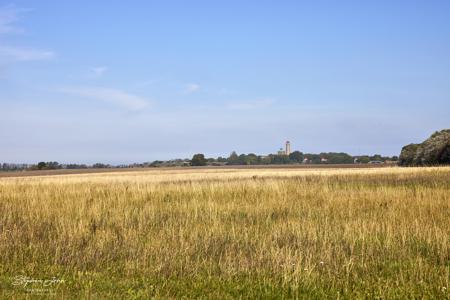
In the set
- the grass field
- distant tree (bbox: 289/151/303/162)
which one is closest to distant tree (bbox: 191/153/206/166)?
distant tree (bbox: 289/151/303/162)

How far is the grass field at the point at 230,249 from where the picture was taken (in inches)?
314

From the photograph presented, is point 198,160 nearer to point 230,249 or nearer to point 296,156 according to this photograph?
point 296,156

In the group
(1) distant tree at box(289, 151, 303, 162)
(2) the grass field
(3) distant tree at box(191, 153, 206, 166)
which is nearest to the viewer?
(2) the grass field

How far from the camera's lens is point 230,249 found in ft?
35.0

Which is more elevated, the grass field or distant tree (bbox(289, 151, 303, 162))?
distant tree (bbox(289, 151, 303, 162))

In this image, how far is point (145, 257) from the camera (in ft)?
32.2

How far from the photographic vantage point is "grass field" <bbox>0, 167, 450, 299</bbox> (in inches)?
314

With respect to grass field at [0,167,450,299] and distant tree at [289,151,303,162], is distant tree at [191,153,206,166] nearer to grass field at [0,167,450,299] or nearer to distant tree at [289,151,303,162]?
distant tree at [289,151,303,162]

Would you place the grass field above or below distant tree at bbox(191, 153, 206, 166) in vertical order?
below

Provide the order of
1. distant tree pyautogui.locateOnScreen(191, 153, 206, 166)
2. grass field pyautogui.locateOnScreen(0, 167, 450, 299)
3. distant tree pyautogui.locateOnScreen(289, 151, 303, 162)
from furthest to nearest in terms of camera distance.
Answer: distant tree pyautogui.locateOnScreen(289, 151, 303, 162)
distant tree pyautogui.locateOnScreen(191, 153, 206, 166)
grass field pyautogui.locateOnScreen(0, 167, 450, 299)

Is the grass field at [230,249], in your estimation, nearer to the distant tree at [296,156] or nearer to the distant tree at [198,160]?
the distant tree at [198,160]

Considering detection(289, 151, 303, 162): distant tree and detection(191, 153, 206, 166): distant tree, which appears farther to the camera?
detection(289, 151, 303, 162): distant tree

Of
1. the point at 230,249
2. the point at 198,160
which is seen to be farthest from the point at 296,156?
the point at 230,249

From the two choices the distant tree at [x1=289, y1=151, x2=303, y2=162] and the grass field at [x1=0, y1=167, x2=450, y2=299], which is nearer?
the grass field at [x1=0, y1=167, x2=450, y2=299]
